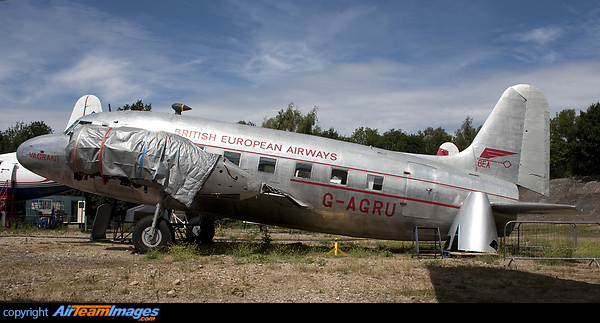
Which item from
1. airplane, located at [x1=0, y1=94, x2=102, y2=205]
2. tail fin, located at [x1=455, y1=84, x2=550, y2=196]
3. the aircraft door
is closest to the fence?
tail fin, located at [x1=455, y1=84, x2=550, y2=196]

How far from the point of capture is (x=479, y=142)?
700 inches

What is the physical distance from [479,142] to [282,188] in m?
8.70

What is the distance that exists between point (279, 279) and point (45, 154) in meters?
9.54

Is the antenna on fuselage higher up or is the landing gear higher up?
the antenna on fuselage

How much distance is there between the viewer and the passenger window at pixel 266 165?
48.4ft

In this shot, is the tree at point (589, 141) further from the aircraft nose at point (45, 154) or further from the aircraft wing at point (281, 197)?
the aircraft nose at point (45, 154)

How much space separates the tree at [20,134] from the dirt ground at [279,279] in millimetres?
60876

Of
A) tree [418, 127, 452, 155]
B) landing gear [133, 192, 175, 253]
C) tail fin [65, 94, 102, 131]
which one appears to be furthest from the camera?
tree [418, 127, 452, 155]

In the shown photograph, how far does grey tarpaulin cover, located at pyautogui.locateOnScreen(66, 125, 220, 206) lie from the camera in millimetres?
13305

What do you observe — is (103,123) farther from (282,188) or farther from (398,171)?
(398,171)

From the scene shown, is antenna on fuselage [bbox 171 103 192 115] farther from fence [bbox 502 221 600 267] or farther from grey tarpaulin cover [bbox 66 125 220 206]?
fence [bbox 502 221 600 267]
